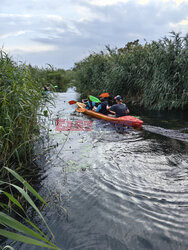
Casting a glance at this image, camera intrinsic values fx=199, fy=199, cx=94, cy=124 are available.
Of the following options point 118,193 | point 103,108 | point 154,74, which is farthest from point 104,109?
point 118,193

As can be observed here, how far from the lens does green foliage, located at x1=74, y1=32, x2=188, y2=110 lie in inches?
309

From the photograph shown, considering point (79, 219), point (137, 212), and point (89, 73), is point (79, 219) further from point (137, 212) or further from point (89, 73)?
point (89, 73)

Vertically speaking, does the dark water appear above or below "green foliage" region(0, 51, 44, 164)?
below

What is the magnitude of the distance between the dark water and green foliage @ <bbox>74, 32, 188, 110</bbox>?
3315mm

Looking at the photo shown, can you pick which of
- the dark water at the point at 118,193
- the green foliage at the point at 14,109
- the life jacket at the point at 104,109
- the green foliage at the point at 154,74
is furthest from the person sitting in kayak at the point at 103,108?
the green foliage at the point at 14,109

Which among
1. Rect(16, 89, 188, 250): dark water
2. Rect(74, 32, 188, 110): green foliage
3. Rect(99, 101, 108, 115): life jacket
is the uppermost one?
Rect(74, 32, 188, 110): green foliage

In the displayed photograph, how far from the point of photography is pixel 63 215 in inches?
97.2

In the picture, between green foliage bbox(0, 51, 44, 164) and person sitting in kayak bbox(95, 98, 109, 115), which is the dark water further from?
person sitting in kayak bbox(95, 98, 109, 115)

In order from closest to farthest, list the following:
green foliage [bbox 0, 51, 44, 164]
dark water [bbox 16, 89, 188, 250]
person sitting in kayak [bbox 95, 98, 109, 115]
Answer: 1. dark water [bbox 16, 89, 188, 250]
2. green foliage [bbox 0, 51, 44, 164]
3. person sitting in kayak [bbox 95, 98, 109, 115]

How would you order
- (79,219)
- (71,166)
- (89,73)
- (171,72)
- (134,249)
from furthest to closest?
1. (89,73)
2. (171,72)
3. (71,166)
4. (79,219)
5. (134,249)

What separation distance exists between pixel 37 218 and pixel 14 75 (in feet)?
6.86

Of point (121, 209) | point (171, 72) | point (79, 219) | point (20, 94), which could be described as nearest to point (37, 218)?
point (79, 219)

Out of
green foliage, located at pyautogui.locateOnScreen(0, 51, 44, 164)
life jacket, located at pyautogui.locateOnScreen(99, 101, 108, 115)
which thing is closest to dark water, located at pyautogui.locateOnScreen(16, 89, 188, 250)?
green foliage, located at pyautogui.locateOnScreen(0, 51, 44, 164)

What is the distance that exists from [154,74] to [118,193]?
683 centimetres
